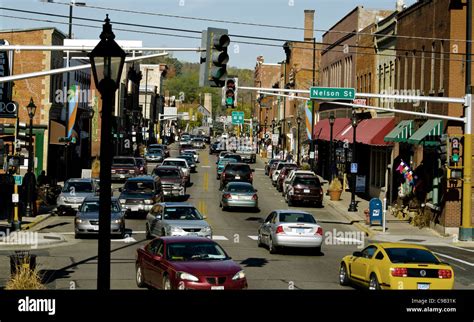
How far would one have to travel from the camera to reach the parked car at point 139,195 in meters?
40.3

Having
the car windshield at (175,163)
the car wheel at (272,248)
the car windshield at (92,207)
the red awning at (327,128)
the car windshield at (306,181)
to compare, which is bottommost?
the car wheel at (272,248)

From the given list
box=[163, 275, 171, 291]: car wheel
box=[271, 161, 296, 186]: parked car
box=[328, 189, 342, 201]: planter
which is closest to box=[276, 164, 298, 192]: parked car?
box=[271, 161, 296, 186]: parked car

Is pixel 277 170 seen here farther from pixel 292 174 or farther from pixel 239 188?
pixel 239 188

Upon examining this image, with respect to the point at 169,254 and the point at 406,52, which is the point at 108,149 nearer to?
the point at 169,254

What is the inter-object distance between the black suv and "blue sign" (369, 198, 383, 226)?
1626cm

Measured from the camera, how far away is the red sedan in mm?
17844

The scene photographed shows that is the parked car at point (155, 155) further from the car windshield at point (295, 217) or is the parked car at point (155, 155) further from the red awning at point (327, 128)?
the car windshield at point (295, 217)

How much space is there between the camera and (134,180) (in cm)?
4216

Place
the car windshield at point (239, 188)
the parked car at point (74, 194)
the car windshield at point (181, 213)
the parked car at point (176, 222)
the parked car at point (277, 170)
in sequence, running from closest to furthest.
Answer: the parked car at point (176, 222), the car windshield at point (181, 213), the parked car at point (74, 194), the car windshield at point (239, 188), the parked car at point (277, 170)

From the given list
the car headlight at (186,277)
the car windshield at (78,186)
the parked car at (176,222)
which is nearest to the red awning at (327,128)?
the car windshield at (78,186)

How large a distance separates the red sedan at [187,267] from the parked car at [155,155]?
5997 cm
